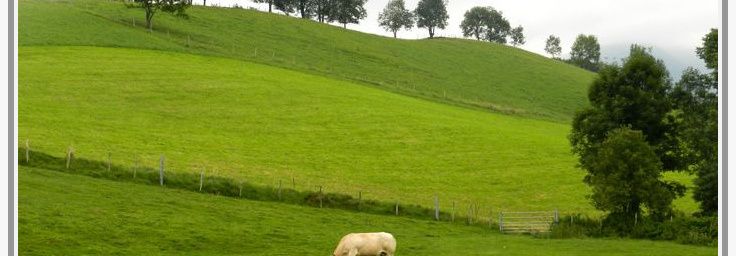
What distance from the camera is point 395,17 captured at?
171 m

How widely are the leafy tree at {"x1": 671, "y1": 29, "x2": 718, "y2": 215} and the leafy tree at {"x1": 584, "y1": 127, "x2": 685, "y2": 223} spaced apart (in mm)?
1922

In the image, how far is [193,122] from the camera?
183 ft

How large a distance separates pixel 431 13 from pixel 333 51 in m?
75.3

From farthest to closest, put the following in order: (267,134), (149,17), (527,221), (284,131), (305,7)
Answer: (305,7)
(149,17)
(284,131)
(267,134)
(527,221)

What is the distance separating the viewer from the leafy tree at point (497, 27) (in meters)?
181

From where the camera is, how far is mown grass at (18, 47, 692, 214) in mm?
44906

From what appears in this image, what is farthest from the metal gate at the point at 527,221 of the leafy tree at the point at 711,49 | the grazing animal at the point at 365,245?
the grazing animal at the point at 365,245

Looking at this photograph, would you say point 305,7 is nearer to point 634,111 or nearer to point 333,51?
point 333,51

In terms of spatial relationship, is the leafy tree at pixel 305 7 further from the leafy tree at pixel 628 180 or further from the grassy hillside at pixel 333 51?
the leafy tree at pixel 628 180

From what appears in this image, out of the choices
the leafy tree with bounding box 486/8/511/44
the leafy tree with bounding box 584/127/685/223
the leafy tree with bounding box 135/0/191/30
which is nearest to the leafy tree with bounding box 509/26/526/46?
the leafy tree with bounding box 486/8/511/44

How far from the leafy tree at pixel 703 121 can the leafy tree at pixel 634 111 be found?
89 cm

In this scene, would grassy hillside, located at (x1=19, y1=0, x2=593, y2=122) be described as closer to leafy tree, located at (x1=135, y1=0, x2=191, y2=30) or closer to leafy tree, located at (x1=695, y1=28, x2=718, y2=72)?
leafy tree, located at (x1=135, y1=0, x2=191, y2=30)

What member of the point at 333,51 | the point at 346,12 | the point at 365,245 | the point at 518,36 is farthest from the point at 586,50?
the point at 365,245

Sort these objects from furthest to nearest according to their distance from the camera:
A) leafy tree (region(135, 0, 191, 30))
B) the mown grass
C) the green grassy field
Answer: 1. leafy tree (region(135, 0, 191, 30))
2. the mown grass
3. the green grassy field
